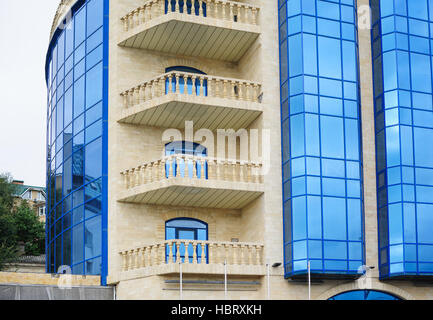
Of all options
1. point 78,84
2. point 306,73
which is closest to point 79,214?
point 78,84

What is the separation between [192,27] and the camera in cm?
2623

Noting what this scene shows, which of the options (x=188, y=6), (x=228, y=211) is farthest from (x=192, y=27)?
(x=228, y=211)

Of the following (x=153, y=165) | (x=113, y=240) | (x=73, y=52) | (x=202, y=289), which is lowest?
(x=202, y=289)

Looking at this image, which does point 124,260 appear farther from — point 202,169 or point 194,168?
point 202,169

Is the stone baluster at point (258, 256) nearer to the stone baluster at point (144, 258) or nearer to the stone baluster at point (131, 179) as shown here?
the stone baluster at point (144, 258)

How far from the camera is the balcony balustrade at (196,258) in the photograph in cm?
2364

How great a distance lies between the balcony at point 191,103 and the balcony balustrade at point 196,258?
14.8ft

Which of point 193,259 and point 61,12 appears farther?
point 61,12

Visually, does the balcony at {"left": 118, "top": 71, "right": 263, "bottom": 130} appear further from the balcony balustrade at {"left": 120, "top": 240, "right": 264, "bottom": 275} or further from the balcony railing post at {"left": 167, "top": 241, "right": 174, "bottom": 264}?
the balcony railing post at {"left": 167, "top": 241, "right": 174, "bottom": 264}

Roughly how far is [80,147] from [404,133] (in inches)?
456

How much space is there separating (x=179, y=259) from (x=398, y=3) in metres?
11.9

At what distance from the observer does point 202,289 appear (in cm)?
2412

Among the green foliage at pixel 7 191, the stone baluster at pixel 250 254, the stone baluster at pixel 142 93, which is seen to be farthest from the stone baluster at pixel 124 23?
the green foliage at pixel 7 191
